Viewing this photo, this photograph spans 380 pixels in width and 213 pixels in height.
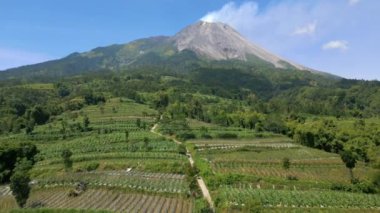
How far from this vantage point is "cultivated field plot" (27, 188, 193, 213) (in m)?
53.6

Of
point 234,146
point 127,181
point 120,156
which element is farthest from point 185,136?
point 127,181

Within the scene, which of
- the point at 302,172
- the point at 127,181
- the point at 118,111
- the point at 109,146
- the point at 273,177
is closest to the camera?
the point at 127,181

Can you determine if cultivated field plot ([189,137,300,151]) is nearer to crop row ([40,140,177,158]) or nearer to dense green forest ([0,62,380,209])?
dense green forest ([0,62,380,209])

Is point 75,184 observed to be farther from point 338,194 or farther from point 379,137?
point 379,137

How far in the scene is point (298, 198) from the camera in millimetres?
57531

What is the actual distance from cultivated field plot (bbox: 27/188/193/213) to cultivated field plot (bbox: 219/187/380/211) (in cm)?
678

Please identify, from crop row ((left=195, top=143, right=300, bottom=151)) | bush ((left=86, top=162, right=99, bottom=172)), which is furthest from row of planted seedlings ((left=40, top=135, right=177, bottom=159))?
bush ((left=86, top=162, right=99, bottom=172))

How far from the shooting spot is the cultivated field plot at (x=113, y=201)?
53.6 metres

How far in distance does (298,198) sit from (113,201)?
27.2 metres

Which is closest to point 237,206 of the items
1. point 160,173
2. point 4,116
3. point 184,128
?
point 160,173

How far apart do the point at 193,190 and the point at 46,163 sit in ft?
140

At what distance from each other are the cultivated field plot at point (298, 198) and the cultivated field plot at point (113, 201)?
6.78 metres

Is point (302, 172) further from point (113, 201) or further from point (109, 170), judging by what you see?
point (113, 201)

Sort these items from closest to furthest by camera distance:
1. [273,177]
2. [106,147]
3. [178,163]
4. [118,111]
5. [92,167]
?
[273,177]
[178,163]
[92,167]
[106,147]
[118,111]
